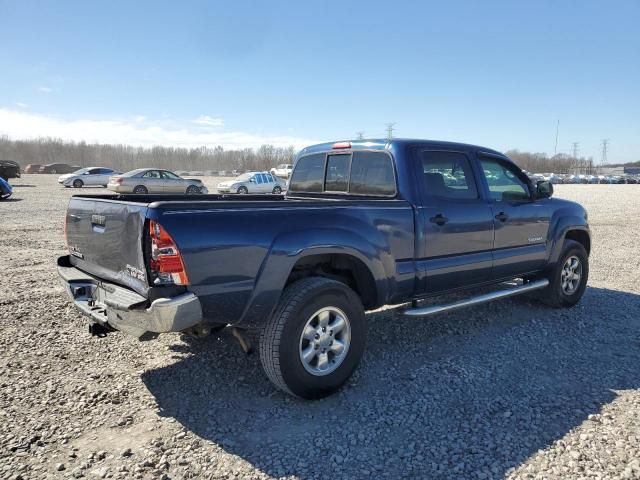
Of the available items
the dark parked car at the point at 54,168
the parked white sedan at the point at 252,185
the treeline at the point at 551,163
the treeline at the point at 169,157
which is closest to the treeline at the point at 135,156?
the treeline at the point at 169,157

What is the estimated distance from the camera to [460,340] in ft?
15.5

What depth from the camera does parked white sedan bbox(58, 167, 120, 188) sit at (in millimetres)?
31266

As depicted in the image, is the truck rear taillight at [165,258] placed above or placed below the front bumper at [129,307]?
above

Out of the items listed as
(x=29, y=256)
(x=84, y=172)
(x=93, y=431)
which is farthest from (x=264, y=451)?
(x=84, y=172)

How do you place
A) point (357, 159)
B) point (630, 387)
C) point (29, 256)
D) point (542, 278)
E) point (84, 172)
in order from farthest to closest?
point (84, 172)
point (29, 256)
point (542, 278)
point (357, 159)
point (630, 387)

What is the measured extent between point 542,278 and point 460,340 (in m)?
1.72

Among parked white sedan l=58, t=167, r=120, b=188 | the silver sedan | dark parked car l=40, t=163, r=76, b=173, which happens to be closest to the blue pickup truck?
the silver sedan

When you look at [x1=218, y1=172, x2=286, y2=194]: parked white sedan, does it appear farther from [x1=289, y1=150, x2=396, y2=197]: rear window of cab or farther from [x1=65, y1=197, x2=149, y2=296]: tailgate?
[x1=65, y1=197, x2=149, y2=296]: tailgate

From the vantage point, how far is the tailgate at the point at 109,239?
297 centimetres

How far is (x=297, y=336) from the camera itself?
3.30 metres

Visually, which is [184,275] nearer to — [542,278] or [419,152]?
[419,152]

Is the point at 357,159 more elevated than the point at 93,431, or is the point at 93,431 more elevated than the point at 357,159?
the point at 357,159

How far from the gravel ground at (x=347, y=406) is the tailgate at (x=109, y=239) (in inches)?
37.0

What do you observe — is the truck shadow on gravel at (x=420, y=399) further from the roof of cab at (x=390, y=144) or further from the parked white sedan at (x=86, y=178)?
the parked white sedan at (x=86, y=178)
